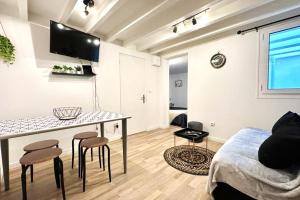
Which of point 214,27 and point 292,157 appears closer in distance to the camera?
point 292,157

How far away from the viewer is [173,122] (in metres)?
5.13

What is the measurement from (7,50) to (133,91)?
2575 millimetres

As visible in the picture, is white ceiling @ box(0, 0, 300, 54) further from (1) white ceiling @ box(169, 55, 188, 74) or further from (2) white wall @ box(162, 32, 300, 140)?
(1) white ceiling @ box(169, 55, 188, 74)

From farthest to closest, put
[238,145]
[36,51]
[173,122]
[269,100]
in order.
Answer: [173,122]
[269,100]
[36,51]
[238,145]

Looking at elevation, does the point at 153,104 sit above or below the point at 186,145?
above

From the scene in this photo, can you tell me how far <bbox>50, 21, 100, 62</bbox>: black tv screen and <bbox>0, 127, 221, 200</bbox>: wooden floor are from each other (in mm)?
1953

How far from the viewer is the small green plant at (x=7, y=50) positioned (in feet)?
6.85

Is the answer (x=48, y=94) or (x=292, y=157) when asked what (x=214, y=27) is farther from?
(x=48, y=94)

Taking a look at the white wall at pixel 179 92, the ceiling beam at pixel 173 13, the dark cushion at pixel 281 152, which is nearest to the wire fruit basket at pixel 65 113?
the ceiling beam at pixel 173 13

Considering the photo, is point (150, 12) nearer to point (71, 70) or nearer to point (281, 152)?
point (71, 70)

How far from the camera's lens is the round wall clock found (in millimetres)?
3258

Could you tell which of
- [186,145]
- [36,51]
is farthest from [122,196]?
[36,51]

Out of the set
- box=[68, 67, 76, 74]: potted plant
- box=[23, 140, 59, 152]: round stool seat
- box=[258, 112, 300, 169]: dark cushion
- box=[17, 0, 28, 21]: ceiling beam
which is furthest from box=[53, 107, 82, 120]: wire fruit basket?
box=[258, 112, 300, 169]: dark cushion

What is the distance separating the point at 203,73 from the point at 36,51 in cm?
350
